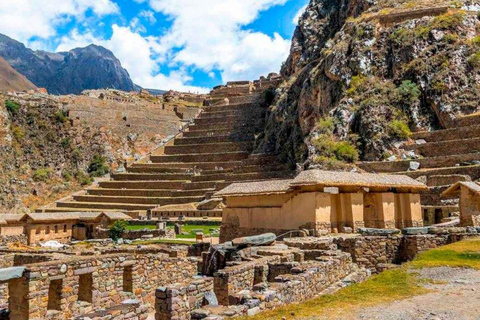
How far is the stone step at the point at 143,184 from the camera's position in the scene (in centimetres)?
6166

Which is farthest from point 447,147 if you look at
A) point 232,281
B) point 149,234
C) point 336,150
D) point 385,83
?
point 232,281

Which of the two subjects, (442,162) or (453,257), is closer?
(453,257)

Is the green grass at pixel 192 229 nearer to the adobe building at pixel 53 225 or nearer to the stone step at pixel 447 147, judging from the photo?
the adobe building at pixel 53 225

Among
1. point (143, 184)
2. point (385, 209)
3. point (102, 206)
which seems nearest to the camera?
point (385, 209)

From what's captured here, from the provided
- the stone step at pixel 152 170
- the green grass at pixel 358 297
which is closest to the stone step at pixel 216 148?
the stone step at pixel 152 170

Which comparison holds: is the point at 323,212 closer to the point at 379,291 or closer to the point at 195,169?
the point at 379,291

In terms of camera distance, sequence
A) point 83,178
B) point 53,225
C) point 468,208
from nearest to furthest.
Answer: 1. point 468,208
2. point 53,225
3. point 83,178

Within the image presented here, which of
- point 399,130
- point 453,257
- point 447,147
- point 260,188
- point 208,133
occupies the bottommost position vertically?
point 453,257

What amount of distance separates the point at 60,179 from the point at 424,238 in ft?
220

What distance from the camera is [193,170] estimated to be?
66.5 metres

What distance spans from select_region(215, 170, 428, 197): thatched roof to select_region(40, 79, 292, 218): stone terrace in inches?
981

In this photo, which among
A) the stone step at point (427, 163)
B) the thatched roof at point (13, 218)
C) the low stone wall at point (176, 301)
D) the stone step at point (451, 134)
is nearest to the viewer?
the low stone wall at point (176, 301)

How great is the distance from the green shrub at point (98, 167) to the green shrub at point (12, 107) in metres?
14.2

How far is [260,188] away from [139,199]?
39922 mm
